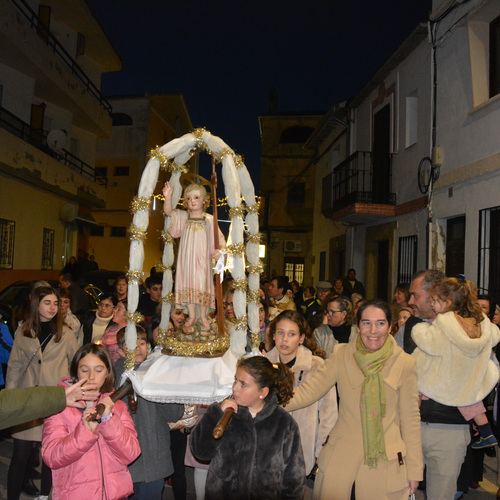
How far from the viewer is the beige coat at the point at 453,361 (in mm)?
3363

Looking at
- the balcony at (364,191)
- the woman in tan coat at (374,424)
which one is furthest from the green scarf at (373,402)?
the balcony at (364,191)

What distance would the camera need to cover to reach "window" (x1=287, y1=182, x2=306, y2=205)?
86.3ft

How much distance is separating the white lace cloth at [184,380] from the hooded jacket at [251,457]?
706 mm

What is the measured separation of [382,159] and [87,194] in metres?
9.79

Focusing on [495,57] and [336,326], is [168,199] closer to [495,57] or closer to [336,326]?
[336,326]

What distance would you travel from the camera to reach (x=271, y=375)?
300 centimetres

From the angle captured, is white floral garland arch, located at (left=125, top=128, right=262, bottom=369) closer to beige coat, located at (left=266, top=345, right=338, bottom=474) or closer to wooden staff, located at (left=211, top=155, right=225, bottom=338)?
wooden staff, located at (left=211, top=155, right=225, bottom=338)

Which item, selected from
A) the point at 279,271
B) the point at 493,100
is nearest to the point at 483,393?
the point at 493,100

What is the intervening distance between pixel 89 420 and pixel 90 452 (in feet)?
1.23

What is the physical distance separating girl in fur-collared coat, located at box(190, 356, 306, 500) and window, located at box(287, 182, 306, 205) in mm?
23718

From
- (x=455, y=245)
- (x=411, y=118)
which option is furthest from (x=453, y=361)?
(x=411, y=118)

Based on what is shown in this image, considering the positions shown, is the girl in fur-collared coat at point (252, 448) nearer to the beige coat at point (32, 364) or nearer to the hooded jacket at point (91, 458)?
the hooded jacket at point (91, 458)

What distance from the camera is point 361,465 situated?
298 centimetres

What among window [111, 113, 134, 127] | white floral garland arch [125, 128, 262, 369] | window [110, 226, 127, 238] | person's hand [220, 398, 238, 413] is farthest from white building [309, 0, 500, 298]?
window [111, 113, 134, 127]
